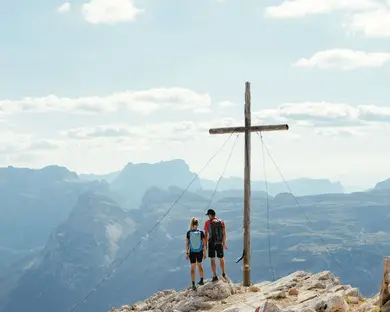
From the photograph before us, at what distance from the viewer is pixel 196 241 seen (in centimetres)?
1767

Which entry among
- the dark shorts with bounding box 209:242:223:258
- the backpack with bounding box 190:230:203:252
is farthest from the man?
the backpack with bounding box 190:230:203:252

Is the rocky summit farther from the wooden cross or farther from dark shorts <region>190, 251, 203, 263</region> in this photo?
the wooden cross

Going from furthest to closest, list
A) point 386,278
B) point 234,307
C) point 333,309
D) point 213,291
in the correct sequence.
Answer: point 213,291, point 234,307, point 333,309, point 386,278

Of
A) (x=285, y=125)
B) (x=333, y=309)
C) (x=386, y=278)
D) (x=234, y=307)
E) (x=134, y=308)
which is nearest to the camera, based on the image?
(x=386, y=278)

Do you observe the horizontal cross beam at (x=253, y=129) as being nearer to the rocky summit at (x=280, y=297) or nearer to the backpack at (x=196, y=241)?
the backpack at (x=196, y=241)

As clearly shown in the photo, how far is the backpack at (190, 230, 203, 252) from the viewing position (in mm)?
17594

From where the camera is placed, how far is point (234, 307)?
15430 millimetres

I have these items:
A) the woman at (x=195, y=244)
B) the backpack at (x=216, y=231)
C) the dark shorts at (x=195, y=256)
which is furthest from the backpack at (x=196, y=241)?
the backpack at (x=216, y=231)

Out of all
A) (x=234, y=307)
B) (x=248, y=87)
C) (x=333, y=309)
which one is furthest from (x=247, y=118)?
(x=333, y=309)

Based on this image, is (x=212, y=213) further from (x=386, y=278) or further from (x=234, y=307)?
(x=386, y=278)

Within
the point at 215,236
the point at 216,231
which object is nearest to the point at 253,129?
the point at 216,231

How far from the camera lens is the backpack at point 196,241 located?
1759 cm

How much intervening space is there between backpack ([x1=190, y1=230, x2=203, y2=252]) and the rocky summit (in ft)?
4.71

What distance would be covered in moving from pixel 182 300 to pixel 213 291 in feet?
4.59
